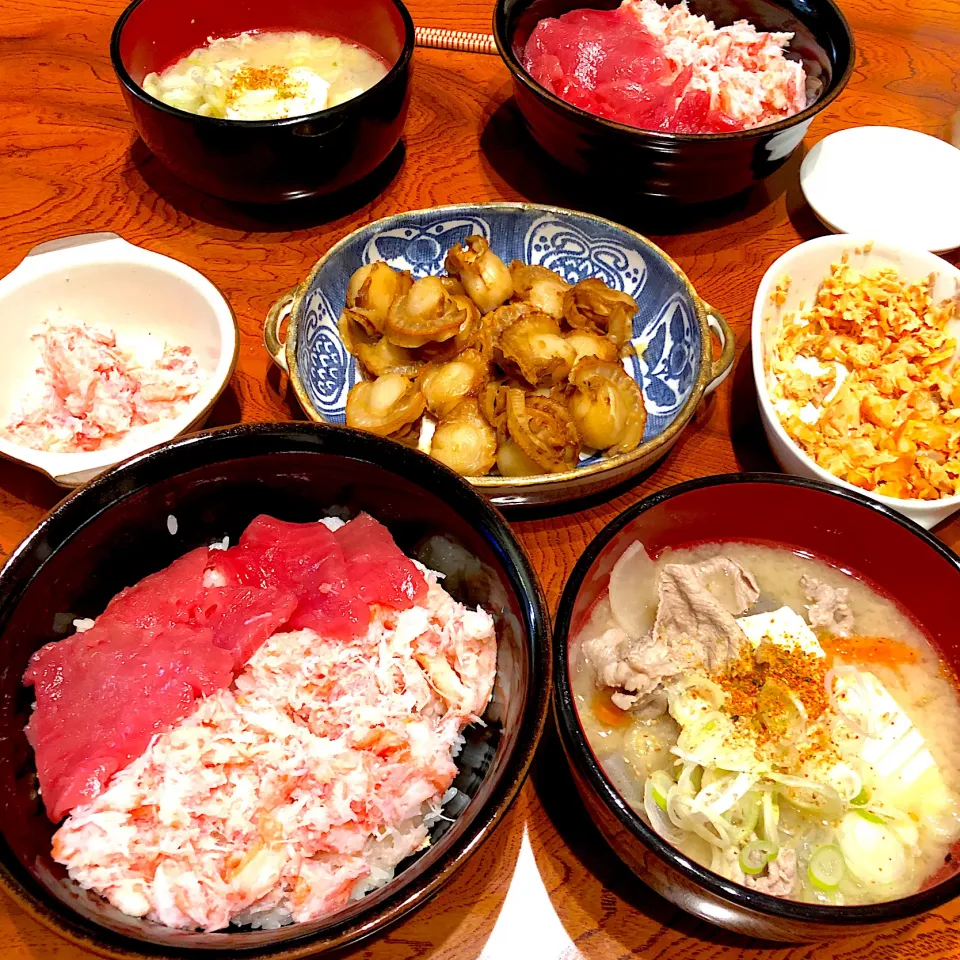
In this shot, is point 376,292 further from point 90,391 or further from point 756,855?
point 756,855

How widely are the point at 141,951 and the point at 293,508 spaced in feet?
2.16

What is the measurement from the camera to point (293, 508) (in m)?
1.33

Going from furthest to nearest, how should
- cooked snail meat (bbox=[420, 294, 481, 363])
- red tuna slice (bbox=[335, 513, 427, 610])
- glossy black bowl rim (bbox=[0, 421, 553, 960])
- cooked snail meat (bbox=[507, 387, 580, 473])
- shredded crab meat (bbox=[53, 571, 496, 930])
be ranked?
1. cooked snail meat (bbox=[420, 294, 481, 363])
2. cooked snail meat (bbox=[507, 387, 580, 473])
3. red tuna slice (bbox=[335, 513, 427, 610])
4. shredded crab meat (bbox=[53, 571, 496, 930])
5. glossy black bowl rim (bbox=[0, 421, 553, 960])

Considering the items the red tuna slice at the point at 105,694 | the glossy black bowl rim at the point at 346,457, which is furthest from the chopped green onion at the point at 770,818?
the red tuna slice at the point at 105,694

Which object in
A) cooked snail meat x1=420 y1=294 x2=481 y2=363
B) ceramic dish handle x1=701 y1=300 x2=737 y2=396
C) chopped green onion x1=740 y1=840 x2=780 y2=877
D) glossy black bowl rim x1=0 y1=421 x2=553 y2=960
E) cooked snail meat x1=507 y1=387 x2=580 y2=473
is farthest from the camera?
cooked snail meat x1=420 y1=294 x2=481 y2=363

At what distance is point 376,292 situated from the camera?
1720 millimetres

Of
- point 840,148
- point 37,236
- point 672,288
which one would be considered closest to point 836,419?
point 672,288

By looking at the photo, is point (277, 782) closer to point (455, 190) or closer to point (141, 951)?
point (141, 951)

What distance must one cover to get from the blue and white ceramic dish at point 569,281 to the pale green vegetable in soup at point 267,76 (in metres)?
0.47

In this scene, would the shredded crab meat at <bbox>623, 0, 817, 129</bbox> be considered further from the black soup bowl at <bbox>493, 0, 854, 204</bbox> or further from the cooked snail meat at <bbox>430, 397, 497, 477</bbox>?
the cooked snail meat at <bbox>430, 397, 497, 477</bbox>

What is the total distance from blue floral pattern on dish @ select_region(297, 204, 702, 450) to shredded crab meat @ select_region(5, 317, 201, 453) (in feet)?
0.94

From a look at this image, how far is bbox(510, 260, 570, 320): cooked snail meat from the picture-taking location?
5.79ft

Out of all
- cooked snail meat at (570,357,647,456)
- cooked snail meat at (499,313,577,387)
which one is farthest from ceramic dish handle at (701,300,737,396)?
cooked snail meat at (499,313,577,387)

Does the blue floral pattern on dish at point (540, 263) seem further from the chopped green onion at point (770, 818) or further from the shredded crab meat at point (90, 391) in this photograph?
the chopped green onion at point (770, 818)
